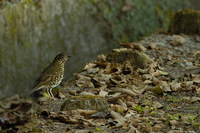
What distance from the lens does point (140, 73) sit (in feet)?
22.0

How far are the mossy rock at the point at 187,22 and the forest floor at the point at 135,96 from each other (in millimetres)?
957

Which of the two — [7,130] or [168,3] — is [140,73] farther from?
[168,3]

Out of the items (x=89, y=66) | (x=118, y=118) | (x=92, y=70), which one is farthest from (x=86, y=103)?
(x=89, y=66)

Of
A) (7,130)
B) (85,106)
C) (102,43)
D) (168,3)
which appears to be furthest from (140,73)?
(168,3)

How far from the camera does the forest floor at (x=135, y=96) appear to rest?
4.42 metres

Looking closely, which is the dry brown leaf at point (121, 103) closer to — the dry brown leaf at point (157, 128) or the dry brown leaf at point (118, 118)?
the dry brown leaf at point (118, 118)

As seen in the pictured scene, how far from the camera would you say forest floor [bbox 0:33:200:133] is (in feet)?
14.5

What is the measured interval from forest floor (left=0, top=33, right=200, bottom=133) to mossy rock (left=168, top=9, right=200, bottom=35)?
0.96m

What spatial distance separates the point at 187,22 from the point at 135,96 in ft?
15.2

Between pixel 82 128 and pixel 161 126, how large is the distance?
3.12ft

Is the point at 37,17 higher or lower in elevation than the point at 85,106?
higher

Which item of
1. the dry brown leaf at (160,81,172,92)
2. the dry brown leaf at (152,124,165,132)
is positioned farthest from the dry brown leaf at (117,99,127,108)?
the dry brown leaf at (160,81,172,92)

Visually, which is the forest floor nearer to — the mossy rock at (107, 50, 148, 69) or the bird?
the mossy rock at (107, 50, 148, 69)

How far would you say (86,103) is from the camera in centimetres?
476
